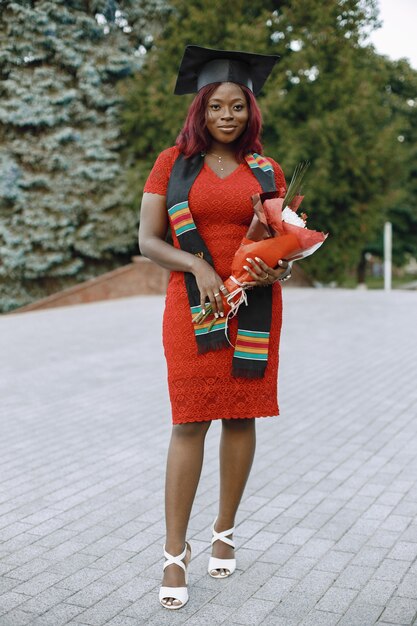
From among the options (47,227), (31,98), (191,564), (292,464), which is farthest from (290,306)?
(191,564)

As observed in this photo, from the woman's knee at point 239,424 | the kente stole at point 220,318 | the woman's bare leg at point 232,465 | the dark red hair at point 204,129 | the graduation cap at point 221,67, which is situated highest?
the graduation cap at point 221,67

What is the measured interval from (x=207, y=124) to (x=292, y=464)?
252 cm

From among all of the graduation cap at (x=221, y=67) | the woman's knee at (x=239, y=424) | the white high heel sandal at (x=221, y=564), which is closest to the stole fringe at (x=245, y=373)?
the woman's knee at (x=239, y=424)

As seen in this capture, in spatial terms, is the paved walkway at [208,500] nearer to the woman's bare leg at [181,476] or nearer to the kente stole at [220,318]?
the woman's bare leg at [181,476]

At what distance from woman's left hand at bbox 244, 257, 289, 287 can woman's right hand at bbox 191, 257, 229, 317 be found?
98mm

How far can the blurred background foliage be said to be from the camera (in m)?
17.8

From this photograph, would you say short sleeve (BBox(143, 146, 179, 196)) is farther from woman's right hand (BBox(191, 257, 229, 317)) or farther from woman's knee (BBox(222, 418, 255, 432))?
woman's knee (BBox(222, 418, 255, 432))

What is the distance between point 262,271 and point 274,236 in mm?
132

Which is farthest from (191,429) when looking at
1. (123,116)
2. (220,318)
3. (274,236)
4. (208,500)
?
(123,116)

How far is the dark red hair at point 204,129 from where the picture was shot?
3.19 m

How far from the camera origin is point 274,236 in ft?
9.93

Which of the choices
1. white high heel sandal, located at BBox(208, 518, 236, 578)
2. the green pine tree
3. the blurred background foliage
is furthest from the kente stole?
the green pine tree

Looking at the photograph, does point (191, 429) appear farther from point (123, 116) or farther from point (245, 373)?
point (123, 116)

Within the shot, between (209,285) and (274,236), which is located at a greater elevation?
(274,236)
